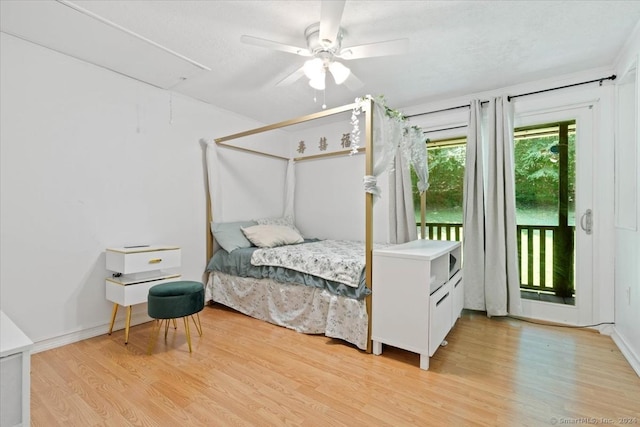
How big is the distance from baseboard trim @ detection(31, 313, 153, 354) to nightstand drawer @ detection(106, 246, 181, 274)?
54cm

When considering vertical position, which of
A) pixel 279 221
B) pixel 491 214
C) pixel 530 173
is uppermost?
pixel 530 173

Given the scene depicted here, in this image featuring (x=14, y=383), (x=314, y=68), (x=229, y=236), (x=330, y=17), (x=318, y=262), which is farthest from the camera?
(x=229, y=236)

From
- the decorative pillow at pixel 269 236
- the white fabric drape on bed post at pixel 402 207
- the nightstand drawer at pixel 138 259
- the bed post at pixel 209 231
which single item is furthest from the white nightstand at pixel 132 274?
the white fabric drape on bed post at pixel 402 207

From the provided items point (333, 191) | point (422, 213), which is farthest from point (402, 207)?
point (333, 191)

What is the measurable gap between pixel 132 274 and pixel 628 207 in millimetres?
4091

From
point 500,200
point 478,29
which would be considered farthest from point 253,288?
point 478,29

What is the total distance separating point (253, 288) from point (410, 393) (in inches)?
68.3

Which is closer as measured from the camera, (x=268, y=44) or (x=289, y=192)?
(x=268, y=44)

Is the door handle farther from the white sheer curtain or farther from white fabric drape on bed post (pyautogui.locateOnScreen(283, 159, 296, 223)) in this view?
white fabric drape on bed post (pyautogui.locateOnScreen(283, 159, 296, 223))

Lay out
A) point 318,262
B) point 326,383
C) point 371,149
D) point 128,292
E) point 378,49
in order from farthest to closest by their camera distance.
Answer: point 318,262 → point 128,292 → point 371,149 → point 378,49 → point 326,383

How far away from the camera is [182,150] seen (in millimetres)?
3080

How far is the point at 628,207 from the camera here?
223 cm

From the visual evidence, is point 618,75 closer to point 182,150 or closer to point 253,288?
point 253,288

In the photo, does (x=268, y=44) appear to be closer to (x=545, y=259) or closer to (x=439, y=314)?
(x=439, y=314)
